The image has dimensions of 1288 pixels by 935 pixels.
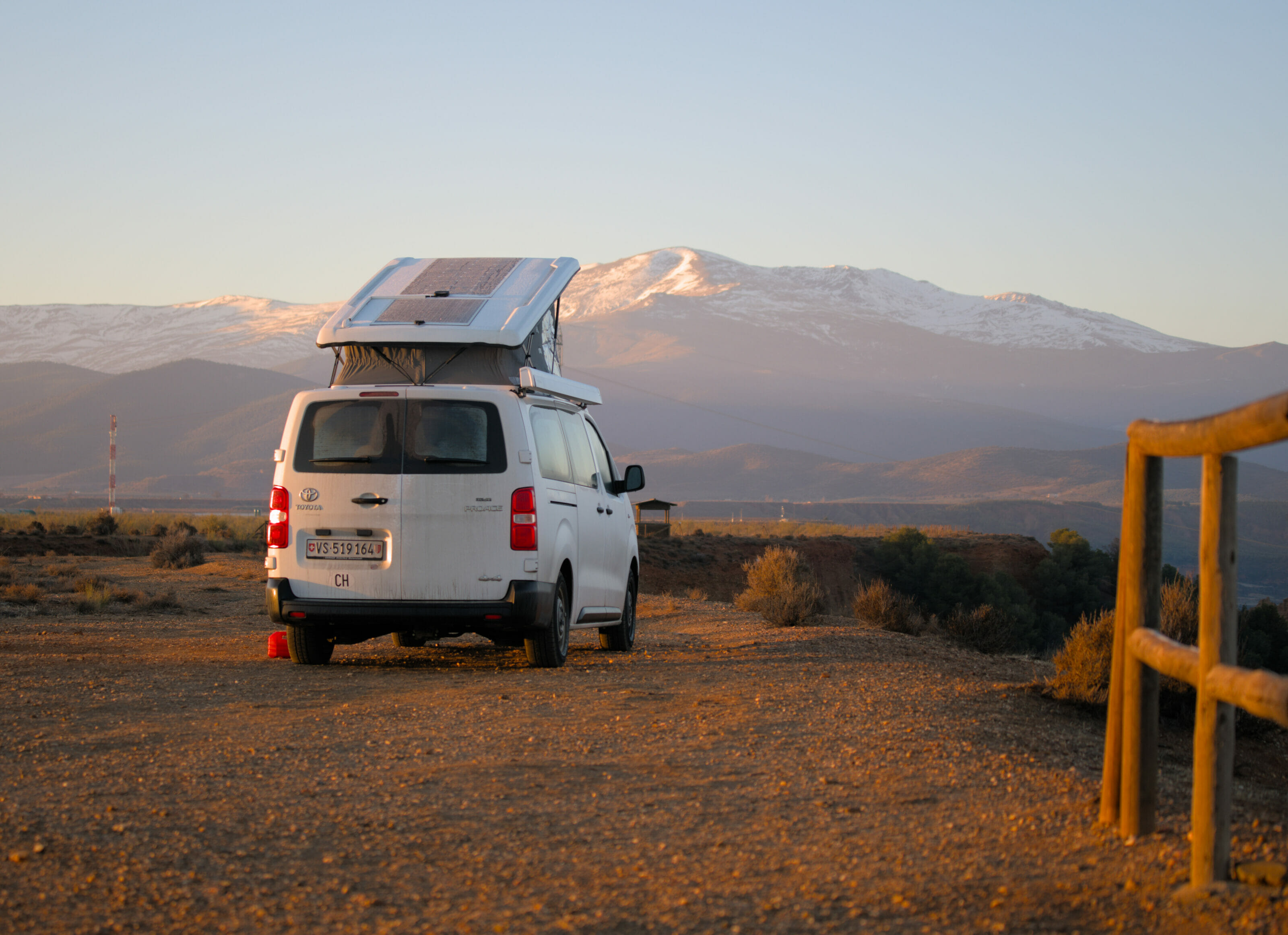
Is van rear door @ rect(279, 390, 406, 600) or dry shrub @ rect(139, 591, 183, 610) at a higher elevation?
van rear door @ rect(279, 390, 406, 600)

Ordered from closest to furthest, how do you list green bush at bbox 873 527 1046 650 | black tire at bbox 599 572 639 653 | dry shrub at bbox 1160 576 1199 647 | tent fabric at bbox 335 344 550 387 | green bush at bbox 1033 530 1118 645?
tent fabric at bbox 335 344 550 387, dry shrub at bbox 1160 576 1199 647, black tire at bbox 599 572 639 653, green bush at bbox 873 527 1046 650, green bush at bbox 1033 530 1118 645

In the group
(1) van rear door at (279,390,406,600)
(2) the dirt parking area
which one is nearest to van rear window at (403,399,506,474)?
(1) van rear door at (279,390,406,600)

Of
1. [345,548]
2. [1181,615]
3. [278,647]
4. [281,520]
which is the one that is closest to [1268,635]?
[1181,615]

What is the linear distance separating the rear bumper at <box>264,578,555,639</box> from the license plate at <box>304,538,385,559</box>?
310 mm

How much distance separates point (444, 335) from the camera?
1027cm

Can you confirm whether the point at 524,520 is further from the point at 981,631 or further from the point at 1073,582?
the point at 1073,582

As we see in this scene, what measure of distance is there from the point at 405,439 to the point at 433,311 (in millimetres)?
1777

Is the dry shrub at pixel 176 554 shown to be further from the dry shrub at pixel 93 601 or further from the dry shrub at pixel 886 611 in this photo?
the dry shrub at pixel 886 611

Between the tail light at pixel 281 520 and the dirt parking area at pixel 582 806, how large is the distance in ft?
3.33

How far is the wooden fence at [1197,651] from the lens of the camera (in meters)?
3.59

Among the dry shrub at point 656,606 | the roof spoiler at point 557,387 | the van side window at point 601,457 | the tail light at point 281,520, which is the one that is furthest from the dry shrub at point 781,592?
the tail light at point 281,520

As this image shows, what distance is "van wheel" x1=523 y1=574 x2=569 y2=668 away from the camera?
9633mm

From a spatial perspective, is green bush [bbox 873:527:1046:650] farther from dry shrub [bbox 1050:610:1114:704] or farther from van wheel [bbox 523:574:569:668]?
van wheel [bbox 523:574:569:668]

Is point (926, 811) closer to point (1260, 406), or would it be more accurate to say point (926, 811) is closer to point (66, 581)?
point (1260, 406)
